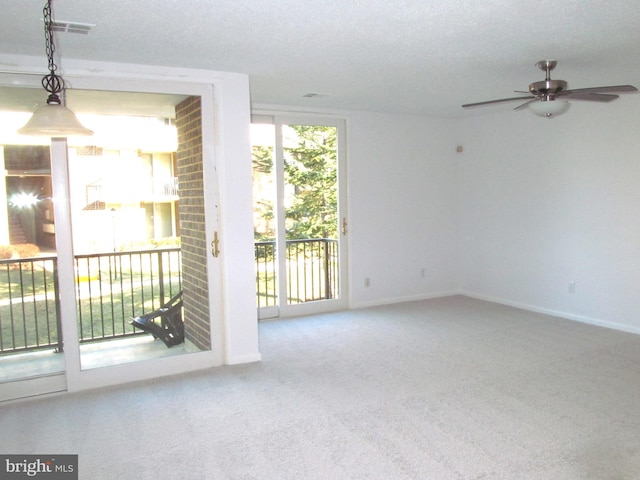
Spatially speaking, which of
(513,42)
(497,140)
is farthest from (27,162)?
(497,140)

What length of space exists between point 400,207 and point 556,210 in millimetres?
1784

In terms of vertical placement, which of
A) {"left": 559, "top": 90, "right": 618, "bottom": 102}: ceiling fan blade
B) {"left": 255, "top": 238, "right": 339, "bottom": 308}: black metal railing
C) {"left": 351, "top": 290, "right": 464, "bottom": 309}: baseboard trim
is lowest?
{"left": 351, "top": 290, "right": 464, "bottom": 309}: baseboard trim

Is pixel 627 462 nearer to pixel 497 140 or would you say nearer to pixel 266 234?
pixel 266 234

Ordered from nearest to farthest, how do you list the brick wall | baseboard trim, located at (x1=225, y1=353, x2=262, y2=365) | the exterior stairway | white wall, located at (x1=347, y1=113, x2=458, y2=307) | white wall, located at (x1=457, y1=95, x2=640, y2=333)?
1. the exterior stairway
2. the brick wall
3. baseboard trim, located at (x1=225, y1=353, x2=262, y2=365)
4. white wall, located at (x1=457, y1=95, x2=640, y2=333)
5. white wall, located at (x1=347, y1=113, x2=458, y2=307)

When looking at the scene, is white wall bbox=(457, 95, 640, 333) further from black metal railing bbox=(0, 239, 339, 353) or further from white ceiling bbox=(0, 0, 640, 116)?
black metal railing bbox=(0, 239, 339, 353)

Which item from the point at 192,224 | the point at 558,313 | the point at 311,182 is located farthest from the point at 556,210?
the point at 192,224

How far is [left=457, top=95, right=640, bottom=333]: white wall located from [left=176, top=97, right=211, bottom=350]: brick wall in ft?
12.4

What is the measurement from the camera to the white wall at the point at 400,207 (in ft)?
19.7

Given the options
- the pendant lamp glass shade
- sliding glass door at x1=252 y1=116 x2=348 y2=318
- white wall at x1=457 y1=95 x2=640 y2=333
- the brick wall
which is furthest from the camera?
sliding glass door at x1=252 y1=116 x2=348 y2=318

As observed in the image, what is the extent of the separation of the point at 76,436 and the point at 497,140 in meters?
5.35

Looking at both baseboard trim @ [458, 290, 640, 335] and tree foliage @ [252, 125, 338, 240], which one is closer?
baseboard trim @ [458, 290, 640, 335]

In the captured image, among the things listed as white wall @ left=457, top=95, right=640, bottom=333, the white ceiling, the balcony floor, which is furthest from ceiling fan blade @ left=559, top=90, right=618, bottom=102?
the balcony floor

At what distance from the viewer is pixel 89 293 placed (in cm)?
371

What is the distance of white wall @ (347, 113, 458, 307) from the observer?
6.01 m
